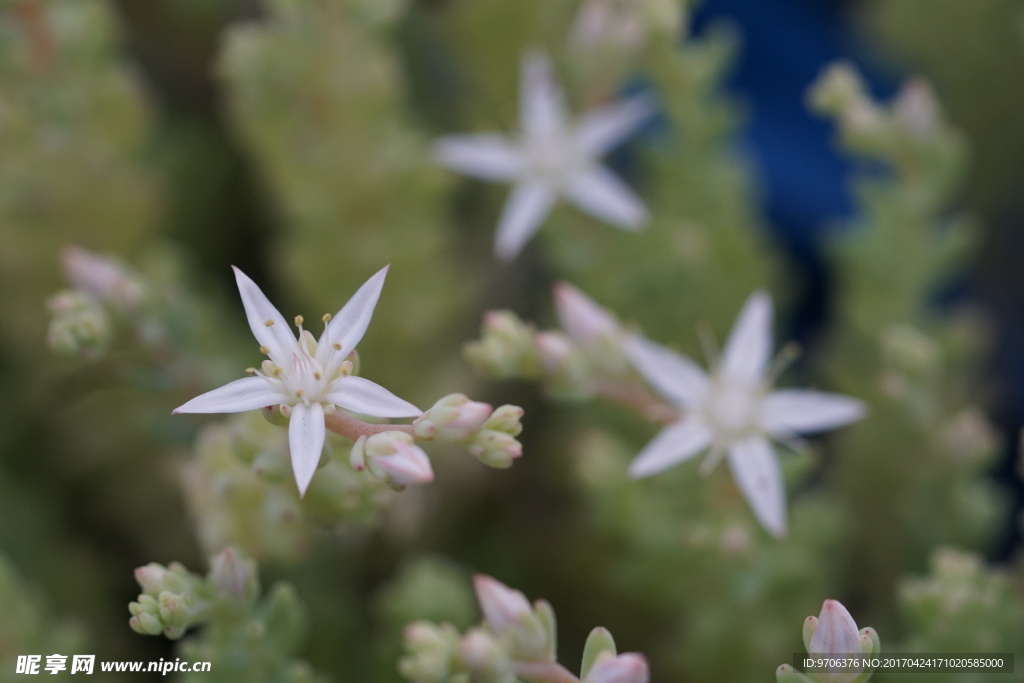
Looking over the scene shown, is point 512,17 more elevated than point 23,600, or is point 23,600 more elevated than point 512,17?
point 512,17

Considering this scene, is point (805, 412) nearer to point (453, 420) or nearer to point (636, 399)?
point (636, 399)

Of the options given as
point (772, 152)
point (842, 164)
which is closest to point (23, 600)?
point (772, 152)

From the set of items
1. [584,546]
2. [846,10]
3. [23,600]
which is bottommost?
[23,600]

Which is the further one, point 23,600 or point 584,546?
point 584,546

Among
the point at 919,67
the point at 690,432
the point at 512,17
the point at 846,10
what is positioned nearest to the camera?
the point at 690,432

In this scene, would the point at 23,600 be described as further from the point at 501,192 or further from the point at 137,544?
the point at 501,192

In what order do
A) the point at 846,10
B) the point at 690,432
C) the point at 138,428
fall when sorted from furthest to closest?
1. the point at 846,10
2. the point at 138,428
3. the point at 690,432
